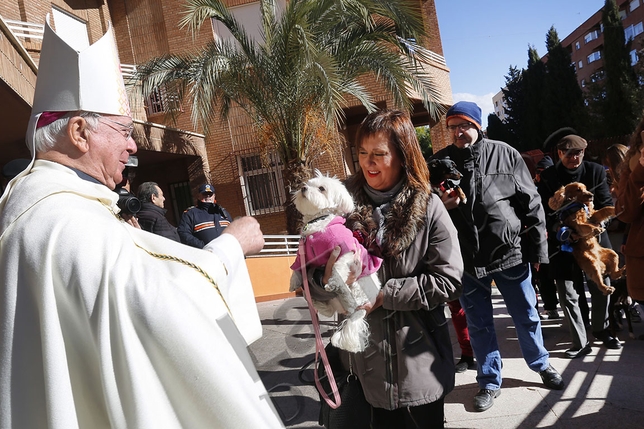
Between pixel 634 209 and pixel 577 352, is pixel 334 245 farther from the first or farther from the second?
pixel 577 352

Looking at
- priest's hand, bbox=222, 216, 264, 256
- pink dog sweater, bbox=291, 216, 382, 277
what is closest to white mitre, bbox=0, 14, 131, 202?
priest's hand, bbox=222, 216, 264, 256

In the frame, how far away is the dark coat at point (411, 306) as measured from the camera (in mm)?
2549

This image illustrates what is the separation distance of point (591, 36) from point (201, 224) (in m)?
74.8

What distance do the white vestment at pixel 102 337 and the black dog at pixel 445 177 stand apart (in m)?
2.48

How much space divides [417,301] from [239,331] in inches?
43.4

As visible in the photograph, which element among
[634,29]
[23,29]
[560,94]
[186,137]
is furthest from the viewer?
[634,29]

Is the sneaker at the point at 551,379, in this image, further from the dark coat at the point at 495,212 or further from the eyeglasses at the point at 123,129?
the eyeglasses at the point at 123,129

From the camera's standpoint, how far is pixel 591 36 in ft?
224

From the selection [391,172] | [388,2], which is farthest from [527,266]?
[388,2]

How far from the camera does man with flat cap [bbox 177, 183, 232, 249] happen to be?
24.0 ft

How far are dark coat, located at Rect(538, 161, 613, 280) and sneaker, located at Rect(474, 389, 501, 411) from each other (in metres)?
1.71

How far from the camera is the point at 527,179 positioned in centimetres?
423

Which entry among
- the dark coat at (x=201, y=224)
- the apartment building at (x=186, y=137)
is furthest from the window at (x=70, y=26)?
the dark coat at (x=201, y=224)

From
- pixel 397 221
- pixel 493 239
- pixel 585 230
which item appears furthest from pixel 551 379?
pixel 397 221
